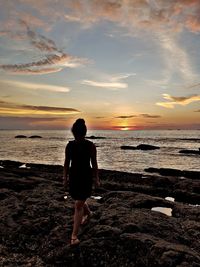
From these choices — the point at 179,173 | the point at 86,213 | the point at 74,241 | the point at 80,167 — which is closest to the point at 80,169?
the point at 80,167

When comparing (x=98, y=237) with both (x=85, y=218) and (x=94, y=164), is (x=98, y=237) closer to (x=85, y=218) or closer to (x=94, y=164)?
(x=85, y=218)

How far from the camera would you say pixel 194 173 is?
1340 inches

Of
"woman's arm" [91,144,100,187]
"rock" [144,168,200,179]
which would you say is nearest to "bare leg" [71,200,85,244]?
"woman's arm" [91,144,100,187]

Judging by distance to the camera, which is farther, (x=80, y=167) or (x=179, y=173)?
(x=179, y=173)

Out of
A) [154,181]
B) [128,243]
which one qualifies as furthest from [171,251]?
[154,181]

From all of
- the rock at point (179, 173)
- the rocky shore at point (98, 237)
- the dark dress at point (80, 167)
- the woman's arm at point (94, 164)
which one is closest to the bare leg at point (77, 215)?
the dark dress at point (80, 167)

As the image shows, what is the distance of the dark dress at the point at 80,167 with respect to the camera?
696 cm

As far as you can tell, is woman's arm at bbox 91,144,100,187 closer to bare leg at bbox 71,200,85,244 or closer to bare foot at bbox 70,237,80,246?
bare leg at bbox 71,200,85,244

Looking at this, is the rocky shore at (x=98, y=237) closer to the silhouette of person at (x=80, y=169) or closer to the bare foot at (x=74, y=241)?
the bare foot at (x=74, y=241)

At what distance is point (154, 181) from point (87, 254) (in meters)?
20.0

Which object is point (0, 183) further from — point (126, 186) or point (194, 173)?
point (194, 173)

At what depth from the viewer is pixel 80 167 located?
7020mm

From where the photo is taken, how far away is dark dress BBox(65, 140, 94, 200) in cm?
696

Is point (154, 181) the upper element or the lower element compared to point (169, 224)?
lower
